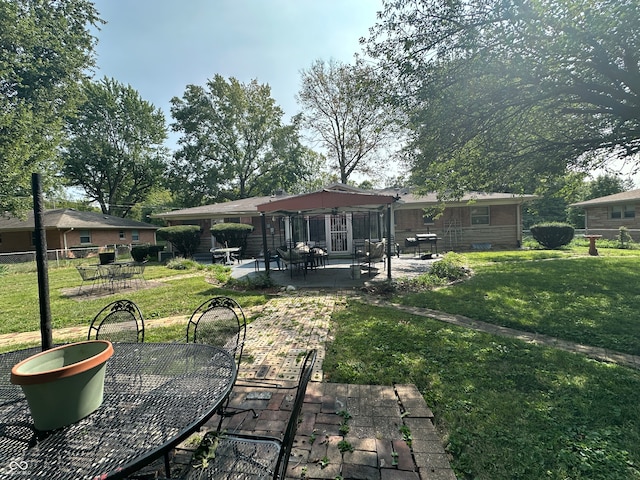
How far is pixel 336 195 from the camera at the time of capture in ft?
25.9

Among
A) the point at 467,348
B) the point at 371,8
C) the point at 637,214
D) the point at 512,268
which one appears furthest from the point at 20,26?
the point at 637,214

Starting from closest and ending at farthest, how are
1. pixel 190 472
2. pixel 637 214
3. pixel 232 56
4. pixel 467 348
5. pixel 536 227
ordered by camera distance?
pixel 190 472 < pixel 467 348 < pixel 232 56 < pixel 536 227 < pixel 637 214

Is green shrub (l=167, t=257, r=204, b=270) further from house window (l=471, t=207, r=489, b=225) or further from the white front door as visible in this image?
house window (l=471, t=207, r=489, b=225)

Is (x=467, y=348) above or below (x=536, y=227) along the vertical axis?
below

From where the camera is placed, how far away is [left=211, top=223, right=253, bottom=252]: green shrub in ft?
50.9

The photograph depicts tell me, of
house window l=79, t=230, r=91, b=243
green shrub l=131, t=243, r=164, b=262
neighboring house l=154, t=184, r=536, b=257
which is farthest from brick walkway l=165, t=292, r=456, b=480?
house window l=79, t=230, r=91, b=243

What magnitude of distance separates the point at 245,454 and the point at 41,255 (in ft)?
6.22

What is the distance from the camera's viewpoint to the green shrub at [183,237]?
1567 cm

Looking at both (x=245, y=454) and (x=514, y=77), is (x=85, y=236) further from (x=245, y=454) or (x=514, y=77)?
(x=514, y=77)

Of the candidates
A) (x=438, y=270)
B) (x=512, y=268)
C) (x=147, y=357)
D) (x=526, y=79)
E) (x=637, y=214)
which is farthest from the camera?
(x=637, y=214)

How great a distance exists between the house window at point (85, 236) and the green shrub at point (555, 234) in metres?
29.9

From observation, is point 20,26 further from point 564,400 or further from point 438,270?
point 564,400

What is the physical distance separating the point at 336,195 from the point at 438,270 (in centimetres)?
392

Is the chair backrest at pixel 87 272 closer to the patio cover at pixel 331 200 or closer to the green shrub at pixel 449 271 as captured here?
the patio cover at pixel 331 200
